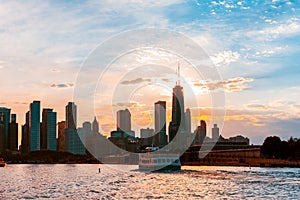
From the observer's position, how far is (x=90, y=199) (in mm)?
87625

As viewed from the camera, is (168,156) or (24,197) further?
(168,156)

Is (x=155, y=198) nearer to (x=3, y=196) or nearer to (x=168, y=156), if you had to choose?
(x=3, y=196)

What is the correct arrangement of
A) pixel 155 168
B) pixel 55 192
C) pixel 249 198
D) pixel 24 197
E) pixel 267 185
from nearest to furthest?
1. pixel 249 198
2. pixel 24 197
3. pixel 55 192
4. pixel 267 185
5. pixel 155 168

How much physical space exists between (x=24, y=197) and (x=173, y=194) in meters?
29.3

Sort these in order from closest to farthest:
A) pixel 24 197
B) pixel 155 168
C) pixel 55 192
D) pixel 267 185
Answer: pixel 24 197, pixel 55 192, pixel 267 185, pixel 155 168

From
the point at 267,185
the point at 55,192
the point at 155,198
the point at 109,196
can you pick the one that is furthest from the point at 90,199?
the point at 267,185

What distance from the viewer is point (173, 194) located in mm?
95250

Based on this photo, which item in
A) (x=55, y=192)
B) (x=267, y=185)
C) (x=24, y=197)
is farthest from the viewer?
(x=267, y=185)

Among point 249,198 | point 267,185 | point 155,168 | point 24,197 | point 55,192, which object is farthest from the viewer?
point 155,168

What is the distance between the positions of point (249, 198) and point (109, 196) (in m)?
26.4

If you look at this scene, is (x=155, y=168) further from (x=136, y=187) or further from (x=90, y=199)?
(x=90, y=199)

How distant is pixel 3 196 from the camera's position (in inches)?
3836

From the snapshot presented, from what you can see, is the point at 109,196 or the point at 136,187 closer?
the point at 109,196

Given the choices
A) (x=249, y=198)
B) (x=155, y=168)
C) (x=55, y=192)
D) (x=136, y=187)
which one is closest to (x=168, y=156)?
(x=155, y=168)
